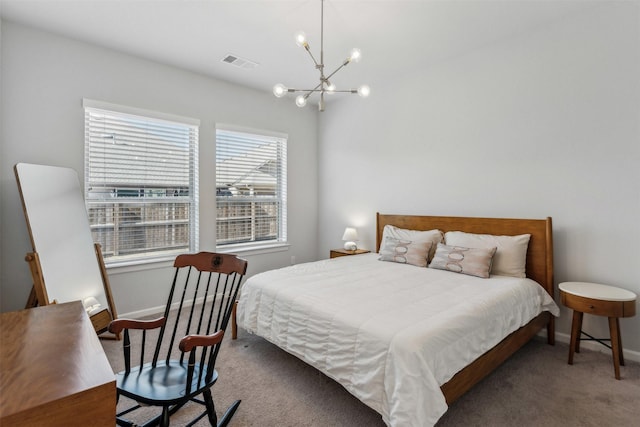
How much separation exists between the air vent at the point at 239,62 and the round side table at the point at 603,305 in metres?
3.74

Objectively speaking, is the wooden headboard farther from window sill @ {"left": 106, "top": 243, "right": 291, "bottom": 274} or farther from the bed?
window sill @ {"left": 106, "top": 243, "right": 291, "bottom": 274}

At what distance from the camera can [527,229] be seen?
9.57 feet

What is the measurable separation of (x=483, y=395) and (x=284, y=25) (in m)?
3.32

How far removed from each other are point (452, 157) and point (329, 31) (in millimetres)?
1891

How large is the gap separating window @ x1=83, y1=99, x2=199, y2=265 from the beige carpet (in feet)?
4.11

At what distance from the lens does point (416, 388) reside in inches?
57.4

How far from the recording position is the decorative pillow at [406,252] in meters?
3.24

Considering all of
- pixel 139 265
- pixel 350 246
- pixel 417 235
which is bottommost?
pixel 139 265

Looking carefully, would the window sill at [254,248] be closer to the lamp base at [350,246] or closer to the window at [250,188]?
the window at [250,188]

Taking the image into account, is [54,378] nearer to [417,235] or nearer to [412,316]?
[412,316]

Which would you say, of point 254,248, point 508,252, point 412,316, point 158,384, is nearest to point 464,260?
point 508,252

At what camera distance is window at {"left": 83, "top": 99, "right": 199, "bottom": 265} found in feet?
10.4

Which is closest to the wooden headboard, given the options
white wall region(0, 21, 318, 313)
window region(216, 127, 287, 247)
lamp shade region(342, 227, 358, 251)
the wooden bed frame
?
the wooden bed frame

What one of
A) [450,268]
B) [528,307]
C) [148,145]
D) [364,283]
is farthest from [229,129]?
[528,307]
